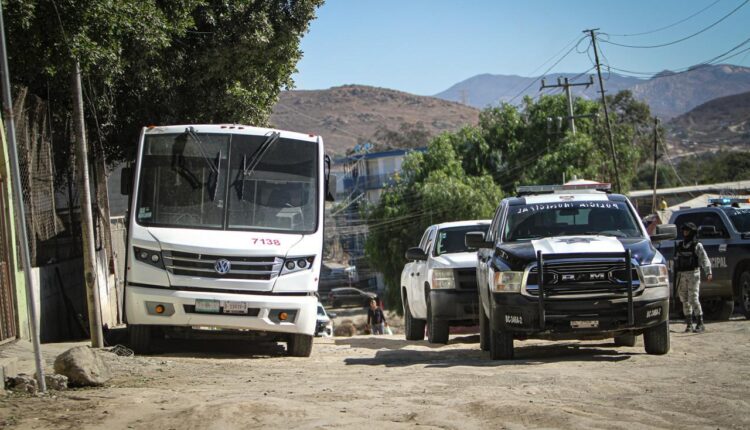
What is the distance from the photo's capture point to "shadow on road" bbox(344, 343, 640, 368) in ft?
41.3

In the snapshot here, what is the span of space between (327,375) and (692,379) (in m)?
4.01

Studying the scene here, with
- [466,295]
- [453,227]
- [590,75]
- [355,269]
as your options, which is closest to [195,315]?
[466,295]

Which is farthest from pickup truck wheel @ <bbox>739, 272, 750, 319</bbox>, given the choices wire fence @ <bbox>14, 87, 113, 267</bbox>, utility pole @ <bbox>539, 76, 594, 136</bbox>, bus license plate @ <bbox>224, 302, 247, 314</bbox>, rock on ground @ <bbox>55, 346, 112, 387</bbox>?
utility pole @ <bbox>539, 76, 594, 136</bbox>

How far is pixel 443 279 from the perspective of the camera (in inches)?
643

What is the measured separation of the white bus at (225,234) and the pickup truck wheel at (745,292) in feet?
31.1

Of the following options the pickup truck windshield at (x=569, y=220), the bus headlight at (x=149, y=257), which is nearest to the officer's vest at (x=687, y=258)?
the pickup truck windshield at (x=569, y=220)

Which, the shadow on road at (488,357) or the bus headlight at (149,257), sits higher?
the bus headlight at (149,257)

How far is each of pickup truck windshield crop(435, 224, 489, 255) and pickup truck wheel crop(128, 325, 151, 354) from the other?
17.5 feet

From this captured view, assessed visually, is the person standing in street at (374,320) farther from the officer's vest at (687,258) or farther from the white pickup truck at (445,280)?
the officer's vest at (687,258)

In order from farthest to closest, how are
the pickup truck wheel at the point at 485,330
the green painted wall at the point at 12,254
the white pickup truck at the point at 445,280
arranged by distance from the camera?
the white pickup truck at the point at 445,280 → the pickup truck wheel at the point at 485,330 → the green painted wall at the point at 12,254

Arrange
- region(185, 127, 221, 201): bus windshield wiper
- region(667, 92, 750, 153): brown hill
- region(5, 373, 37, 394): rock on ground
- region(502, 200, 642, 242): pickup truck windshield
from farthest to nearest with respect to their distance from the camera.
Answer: region(667, 92, 750, 153): brown hill → region(185, 127, 221, 201): bus windshield wiper → region(502, 200, 642, 242): pickup truck windshield → region(5, 373, 37, 394): rock on ground

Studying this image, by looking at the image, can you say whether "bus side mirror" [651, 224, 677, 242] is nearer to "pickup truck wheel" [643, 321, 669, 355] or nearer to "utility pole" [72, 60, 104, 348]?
"pickup truck wheel" [643, 321, 669, 355]

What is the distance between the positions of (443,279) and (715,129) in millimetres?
177660

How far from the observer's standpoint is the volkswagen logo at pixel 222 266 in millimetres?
13898
